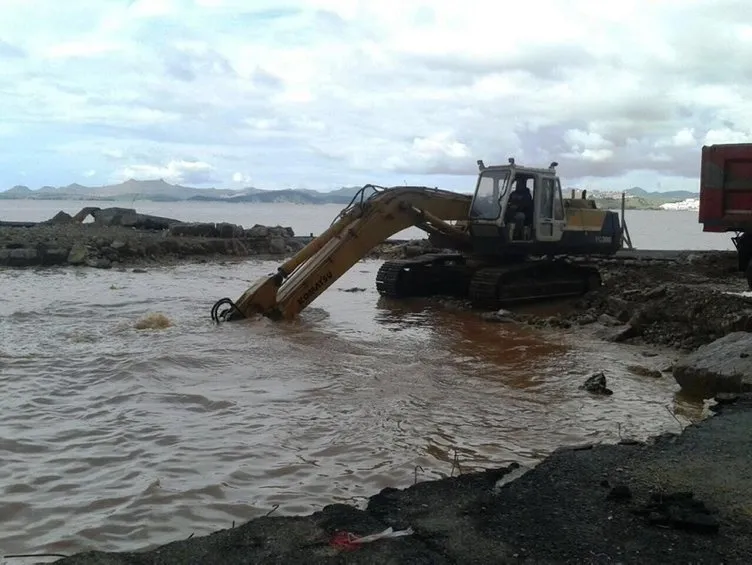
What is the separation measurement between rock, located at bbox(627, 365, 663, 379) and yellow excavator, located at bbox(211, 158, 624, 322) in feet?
15.8

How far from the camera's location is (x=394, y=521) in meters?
4.02

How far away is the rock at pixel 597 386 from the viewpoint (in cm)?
784

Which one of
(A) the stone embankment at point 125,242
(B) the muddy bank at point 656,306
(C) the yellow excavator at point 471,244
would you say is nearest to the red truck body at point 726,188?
(B) the muddy bank at point 656,306

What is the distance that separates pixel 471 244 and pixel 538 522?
11.0m

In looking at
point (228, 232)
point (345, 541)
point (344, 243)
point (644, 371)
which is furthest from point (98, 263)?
point (345, 541)

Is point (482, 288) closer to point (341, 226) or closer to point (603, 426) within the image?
point (341, 226)

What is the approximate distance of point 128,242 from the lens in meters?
23.0

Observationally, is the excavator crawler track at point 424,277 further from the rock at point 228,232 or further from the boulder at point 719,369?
the rock at point 228,232

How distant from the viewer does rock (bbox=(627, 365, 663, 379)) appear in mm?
8656

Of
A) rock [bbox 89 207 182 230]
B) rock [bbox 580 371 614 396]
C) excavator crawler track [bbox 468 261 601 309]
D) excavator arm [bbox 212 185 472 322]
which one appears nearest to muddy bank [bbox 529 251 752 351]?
excavator crawler track [bbox 468 261 601 309]

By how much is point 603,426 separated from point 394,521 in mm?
3263

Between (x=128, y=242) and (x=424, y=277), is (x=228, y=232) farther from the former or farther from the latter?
(x=424, y=277)

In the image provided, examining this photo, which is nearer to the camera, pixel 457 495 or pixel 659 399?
pixel 457 495

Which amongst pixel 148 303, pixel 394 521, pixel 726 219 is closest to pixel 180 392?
pixel 394 521
